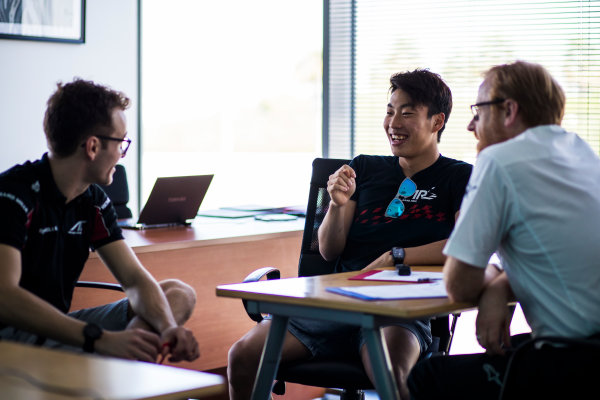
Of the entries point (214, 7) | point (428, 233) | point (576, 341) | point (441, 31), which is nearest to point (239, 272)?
point (428, 233)

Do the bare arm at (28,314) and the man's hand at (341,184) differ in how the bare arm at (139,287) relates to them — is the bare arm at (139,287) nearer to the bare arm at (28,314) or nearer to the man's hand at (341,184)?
the bare arm at (28,314)

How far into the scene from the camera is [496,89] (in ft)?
6.53

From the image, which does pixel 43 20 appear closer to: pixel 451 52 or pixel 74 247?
pixel 451 52

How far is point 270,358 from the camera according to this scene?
7.45 feet

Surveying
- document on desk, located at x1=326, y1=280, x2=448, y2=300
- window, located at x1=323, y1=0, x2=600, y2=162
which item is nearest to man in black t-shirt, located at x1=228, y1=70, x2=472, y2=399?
document on desk, located at x1=326, y1=280, x2=448, y2=300

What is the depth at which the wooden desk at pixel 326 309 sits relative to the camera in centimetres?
187

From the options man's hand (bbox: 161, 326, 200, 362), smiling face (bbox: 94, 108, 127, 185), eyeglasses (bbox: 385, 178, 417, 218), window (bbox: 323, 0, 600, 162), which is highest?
window (bbox: 323, 0, 600, 162)

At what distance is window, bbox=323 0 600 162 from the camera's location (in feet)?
12.8

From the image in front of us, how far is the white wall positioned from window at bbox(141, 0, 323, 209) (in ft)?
22.0

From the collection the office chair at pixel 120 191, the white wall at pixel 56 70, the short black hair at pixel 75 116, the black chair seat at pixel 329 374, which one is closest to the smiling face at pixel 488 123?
the black chair seat at pixel 329 374

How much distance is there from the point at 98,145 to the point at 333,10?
2686 millimetres

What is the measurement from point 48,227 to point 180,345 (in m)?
0.49

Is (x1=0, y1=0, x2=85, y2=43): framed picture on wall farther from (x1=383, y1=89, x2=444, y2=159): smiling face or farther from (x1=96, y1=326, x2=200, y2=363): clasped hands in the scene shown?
(x1=96, y1=326, x2=200, y2=363): clasped hands

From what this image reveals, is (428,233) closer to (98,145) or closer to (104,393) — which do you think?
(98,145)
